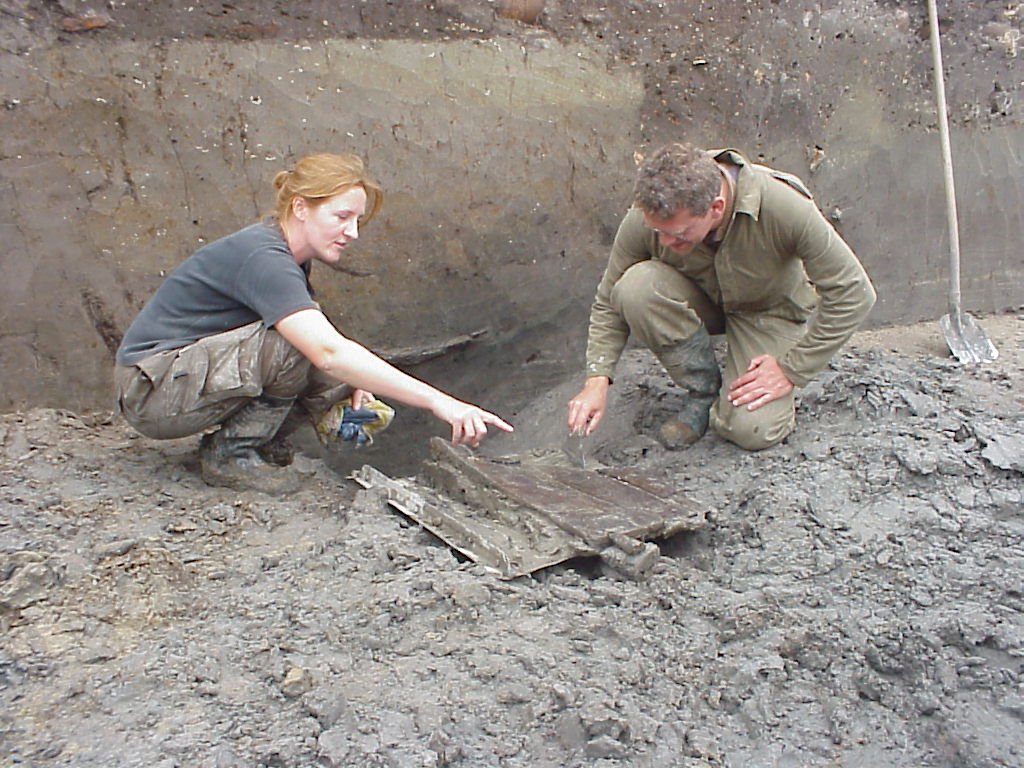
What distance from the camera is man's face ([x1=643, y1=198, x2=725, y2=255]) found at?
2344 mm

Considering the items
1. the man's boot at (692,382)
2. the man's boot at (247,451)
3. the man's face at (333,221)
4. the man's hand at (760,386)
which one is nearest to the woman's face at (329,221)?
the man's face at (333,221)

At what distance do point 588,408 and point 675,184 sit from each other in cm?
71

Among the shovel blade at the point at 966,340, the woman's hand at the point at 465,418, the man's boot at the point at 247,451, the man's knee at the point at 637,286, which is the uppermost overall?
the man's knee at the point at 637,286

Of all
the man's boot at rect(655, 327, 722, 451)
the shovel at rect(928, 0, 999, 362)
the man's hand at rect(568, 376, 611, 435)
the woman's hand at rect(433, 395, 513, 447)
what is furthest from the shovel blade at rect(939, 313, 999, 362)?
the woman's hand at rect(433, 395, 513, 447)

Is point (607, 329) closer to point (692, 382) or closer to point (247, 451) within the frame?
point (692, 382)

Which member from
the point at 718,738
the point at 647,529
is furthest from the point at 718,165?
the point at 718,738

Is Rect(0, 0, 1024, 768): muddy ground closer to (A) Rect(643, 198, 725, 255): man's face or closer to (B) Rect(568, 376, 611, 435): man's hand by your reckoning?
(B) Rect(568, 376, 611, 435): man's hand

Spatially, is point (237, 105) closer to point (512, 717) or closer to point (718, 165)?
point (718, 165)

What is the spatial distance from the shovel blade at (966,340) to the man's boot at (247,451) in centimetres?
245

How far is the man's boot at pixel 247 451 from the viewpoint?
2.41m

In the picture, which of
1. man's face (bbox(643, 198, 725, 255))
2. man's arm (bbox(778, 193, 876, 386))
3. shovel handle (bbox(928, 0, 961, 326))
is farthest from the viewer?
shovel handle (bbox(928, 0, 961, 326))

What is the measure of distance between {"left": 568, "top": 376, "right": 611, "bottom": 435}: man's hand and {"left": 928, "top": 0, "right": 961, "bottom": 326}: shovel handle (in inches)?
66.7

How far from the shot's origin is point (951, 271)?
356cm

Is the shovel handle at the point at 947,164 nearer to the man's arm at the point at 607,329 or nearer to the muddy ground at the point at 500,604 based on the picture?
the muddy ground at the point at 500,604
